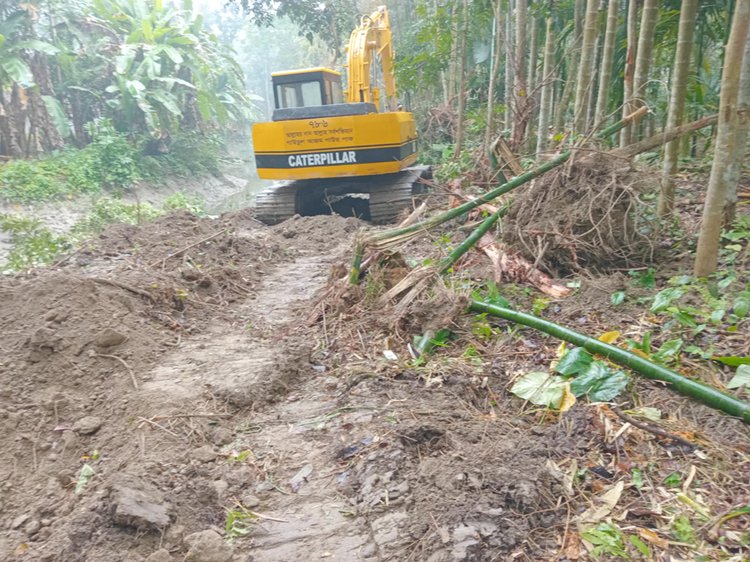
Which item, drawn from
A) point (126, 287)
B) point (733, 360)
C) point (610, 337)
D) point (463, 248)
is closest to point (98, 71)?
point (126, 287)

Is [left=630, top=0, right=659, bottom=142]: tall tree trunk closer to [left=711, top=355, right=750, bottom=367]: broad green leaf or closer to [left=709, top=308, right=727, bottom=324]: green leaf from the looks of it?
[left=709, top=308, right=727, bottom=324]: green leaf

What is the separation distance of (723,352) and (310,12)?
18965 mm

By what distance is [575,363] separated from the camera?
9.89 feet

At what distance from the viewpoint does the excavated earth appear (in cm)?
225

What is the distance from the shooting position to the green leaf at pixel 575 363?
299 cm

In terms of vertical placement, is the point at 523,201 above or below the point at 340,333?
above

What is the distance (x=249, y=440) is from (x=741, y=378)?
2462mm

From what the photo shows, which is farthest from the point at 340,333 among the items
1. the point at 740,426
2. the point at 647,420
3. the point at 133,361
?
the point at 740,426

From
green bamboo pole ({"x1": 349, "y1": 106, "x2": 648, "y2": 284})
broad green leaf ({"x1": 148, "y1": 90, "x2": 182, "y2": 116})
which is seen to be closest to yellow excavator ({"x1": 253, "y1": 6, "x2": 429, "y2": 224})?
green bamboo pole ({"x1": 349, "y1": 106, "x2": 648, "y2": 284})

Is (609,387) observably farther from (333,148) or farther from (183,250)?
(333,148)

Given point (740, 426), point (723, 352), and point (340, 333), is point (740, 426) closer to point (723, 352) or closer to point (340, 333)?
point (723, 352)

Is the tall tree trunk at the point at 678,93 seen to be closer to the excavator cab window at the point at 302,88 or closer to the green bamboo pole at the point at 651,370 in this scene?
the green bamboo pole at the point at 651,370

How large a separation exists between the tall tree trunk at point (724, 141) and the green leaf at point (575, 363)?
119cm

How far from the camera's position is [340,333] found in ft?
13.9
